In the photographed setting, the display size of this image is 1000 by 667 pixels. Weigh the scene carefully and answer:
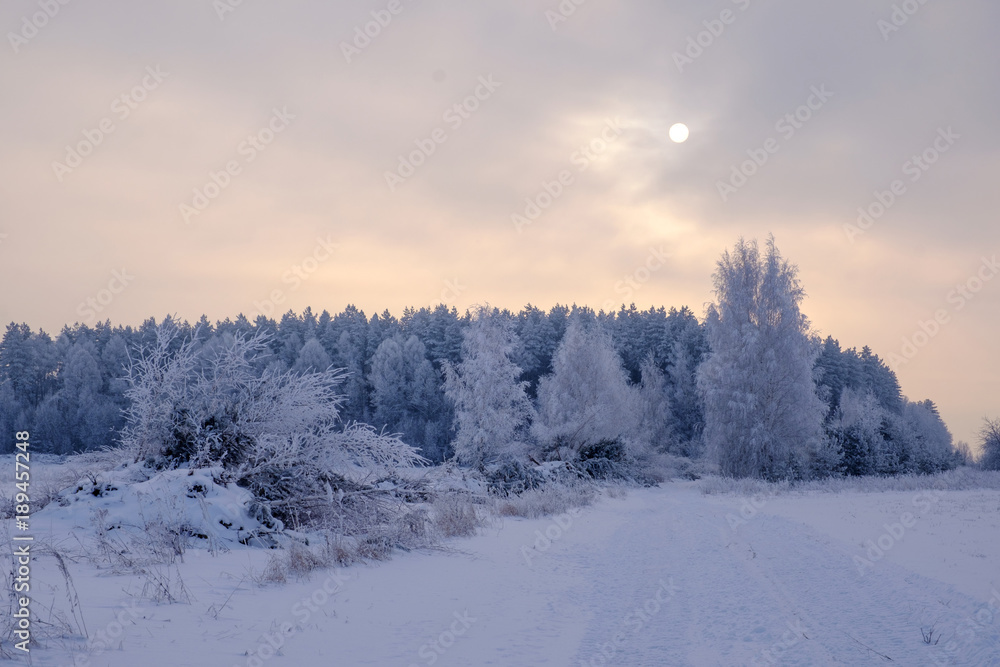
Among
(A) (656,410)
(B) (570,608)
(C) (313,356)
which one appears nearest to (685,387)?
(A) (656,410)

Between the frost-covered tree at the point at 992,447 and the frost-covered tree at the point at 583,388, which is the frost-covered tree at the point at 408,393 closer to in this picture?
the frost-covered tree at the point at 583,388

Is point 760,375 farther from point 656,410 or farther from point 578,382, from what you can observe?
point 656,410

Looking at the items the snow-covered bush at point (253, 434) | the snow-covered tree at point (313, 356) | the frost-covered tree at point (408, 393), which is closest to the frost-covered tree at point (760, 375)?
A: the snow-covered bush at point (253, 434)

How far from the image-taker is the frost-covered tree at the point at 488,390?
40688 mm

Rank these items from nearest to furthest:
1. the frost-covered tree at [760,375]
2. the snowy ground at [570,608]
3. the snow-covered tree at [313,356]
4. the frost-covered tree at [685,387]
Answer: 1. the snowy ground at [570,608]
2. the frost-covered tree at [760,375]
3. the frost-covered tree at [685,387]
4. the snow-covered tree at [313,356]

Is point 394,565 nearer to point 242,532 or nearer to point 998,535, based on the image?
point 242,532

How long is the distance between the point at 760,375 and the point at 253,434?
27148 millimetres

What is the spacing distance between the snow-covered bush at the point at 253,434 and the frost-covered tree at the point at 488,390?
1159 inches

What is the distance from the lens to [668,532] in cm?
1279

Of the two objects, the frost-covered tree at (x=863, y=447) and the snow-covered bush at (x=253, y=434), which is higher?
the snow-covered bush at (x=253, y=434)

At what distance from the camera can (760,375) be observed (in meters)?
31.2

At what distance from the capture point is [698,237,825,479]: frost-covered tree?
30594 millimetres

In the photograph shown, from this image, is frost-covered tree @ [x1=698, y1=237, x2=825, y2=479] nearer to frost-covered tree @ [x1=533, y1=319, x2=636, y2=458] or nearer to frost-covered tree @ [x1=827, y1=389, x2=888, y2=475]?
frost-covered tree @ [x1=827, y1=389, x2=888, y2=475]

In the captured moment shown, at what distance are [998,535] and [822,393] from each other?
24802 mm
